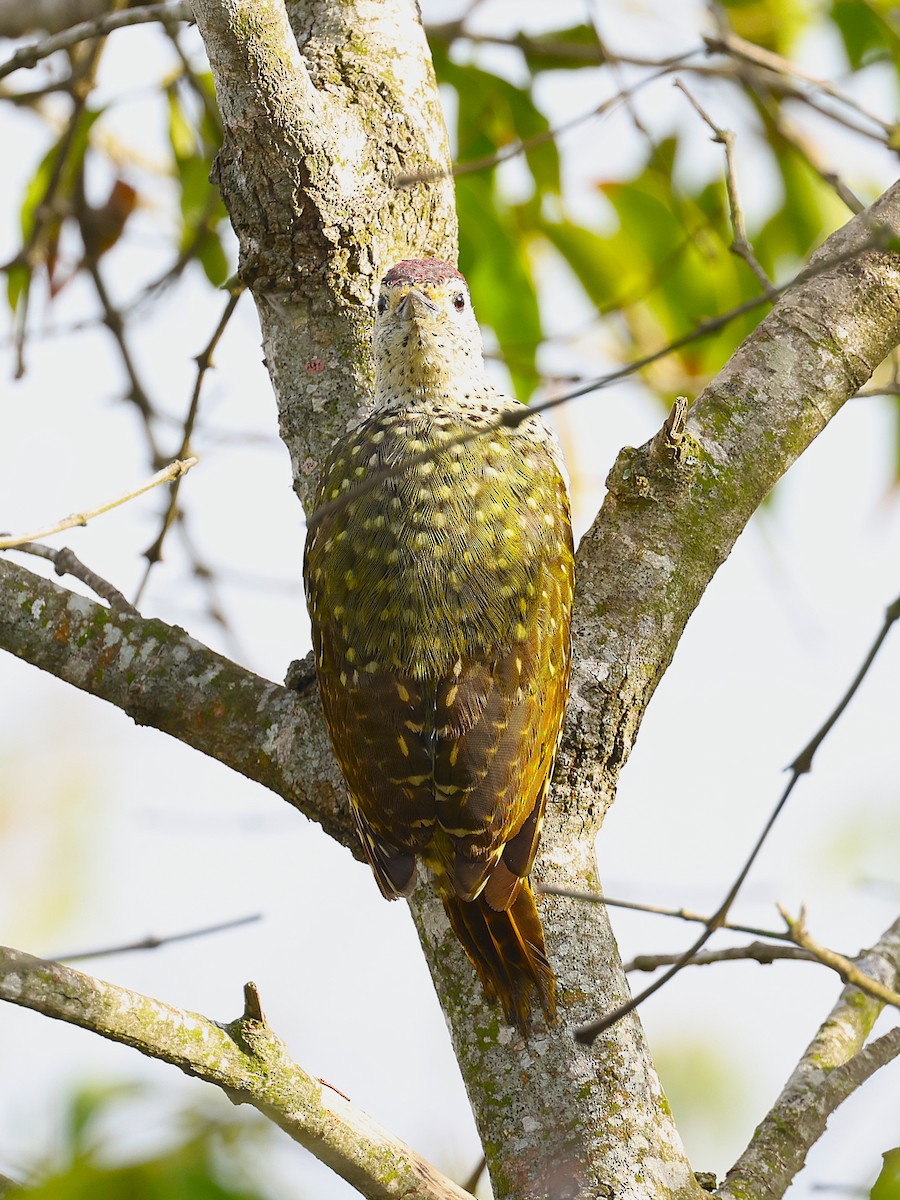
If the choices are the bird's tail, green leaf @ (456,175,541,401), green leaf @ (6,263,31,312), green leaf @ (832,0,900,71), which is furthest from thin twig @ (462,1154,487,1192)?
green leaf @ (832,0,900,71)

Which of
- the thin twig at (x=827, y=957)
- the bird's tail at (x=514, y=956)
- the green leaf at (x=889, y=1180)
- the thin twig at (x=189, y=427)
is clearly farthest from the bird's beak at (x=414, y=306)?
the green leaf at (x=889, y=1180)

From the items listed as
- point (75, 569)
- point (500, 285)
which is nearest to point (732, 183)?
point (500, 285)

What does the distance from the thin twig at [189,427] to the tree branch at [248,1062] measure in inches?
52.7

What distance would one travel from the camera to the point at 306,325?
2885 millimetres

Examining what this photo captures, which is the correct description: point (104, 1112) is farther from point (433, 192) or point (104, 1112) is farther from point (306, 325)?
point (433, 192)

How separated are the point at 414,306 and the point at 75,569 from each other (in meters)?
0.86

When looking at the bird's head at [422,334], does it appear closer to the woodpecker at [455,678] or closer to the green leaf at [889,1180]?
the woodpecker at [455,678]

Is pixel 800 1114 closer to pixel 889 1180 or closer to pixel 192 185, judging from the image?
pixel 889 1180

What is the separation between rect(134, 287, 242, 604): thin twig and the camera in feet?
10.2

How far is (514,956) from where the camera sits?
90.9 inches

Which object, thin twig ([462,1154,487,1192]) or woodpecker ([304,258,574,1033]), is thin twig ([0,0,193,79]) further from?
Result: thin twig ([462,1154,487,1192])

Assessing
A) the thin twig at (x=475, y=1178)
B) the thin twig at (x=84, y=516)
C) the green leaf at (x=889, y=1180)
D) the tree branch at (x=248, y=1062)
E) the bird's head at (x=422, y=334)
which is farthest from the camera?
the bird's head at (x=422, y=334)

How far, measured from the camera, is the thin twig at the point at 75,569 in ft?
9.05

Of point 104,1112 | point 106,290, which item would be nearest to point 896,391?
point 104,1112
